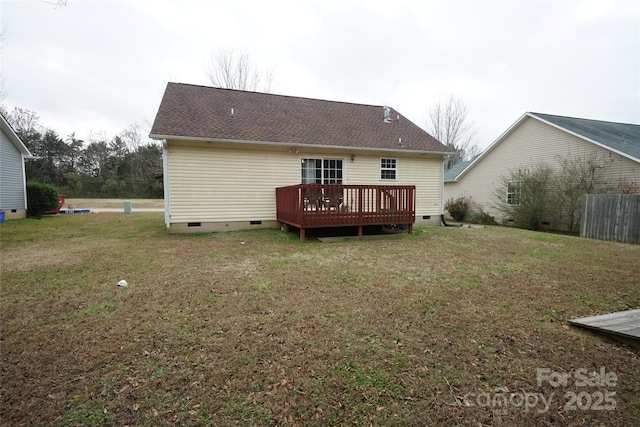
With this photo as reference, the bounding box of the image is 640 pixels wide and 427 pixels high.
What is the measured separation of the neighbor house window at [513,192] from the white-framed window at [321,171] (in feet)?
30.0

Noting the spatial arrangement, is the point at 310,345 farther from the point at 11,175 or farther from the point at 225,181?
the point at 11,175

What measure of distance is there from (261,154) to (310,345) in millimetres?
8351

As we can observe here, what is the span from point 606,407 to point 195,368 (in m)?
3.10

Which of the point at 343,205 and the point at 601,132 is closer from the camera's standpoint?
the point at 343,205

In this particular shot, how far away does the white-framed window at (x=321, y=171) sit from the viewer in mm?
10867

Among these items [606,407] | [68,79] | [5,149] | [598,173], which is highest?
[68,79]

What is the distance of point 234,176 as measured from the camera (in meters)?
9.91

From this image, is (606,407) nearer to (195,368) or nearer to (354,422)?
(354,422)

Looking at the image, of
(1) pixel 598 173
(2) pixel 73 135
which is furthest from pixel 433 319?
(2) pixel 73 135

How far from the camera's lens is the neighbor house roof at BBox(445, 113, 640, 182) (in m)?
11.6

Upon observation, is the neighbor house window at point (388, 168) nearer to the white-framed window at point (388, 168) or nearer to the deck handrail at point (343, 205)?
the white-framed window at point (388, 168)

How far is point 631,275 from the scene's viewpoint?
207 inches

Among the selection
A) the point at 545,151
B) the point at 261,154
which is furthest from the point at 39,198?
the point at 545,151

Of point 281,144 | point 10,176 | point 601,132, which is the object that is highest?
point 601,132
